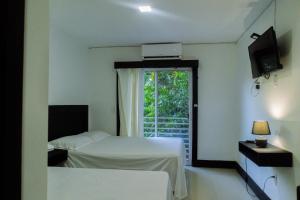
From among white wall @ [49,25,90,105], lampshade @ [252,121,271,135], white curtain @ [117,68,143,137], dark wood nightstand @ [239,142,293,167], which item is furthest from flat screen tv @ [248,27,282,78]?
white wall @ [49,25,90,105]

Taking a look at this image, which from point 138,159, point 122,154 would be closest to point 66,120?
point 122,154

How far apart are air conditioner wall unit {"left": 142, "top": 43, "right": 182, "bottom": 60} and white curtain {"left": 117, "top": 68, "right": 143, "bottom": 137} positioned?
417 millimetres

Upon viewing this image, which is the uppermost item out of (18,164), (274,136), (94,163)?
(18,164)

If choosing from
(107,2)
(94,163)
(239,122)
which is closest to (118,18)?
(107,2)

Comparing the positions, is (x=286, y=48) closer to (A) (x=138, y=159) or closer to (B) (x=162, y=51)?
(A) (x=138, y=159)

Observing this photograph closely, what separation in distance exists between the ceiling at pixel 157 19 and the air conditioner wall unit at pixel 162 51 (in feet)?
0.46

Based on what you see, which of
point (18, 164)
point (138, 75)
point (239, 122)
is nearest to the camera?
point (18, 164)

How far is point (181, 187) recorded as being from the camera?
2.83 m

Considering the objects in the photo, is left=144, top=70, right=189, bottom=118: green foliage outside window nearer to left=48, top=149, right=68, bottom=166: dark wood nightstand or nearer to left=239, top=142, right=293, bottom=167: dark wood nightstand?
left=48, top=149, right=68, bottom=166: dark wood nightstand

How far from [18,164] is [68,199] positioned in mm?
1263

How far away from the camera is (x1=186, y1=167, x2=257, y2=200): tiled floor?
123 inches

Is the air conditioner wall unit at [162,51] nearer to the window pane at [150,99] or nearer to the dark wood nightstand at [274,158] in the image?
the window pane at [150,99]

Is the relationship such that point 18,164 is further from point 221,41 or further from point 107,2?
point 221,41

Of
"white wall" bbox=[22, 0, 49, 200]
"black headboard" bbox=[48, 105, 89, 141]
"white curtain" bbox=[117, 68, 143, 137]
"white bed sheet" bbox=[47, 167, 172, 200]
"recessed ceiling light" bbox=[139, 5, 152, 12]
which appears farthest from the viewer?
"white curtain" bbox=[117, 68, 143, 137]
